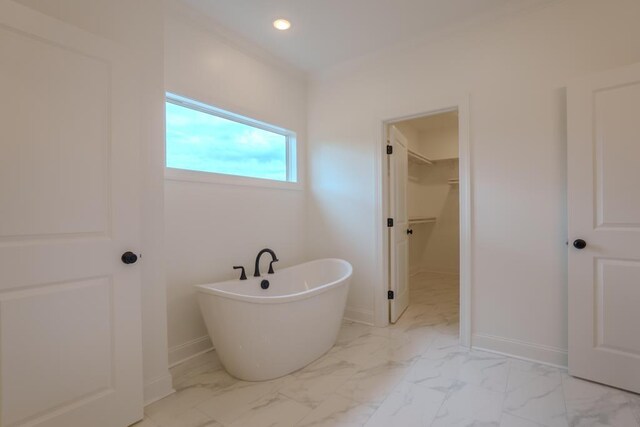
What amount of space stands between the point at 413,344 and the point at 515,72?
7.47 ft

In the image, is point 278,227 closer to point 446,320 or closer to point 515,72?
point 446,320

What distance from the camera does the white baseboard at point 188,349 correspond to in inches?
84.0

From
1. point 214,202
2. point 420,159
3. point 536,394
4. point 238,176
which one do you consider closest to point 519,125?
point 536,394

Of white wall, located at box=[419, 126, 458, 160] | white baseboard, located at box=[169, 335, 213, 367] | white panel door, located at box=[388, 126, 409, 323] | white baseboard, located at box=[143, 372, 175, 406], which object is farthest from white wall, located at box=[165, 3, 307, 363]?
white wall, located at box=[419, 126, 458, 160]

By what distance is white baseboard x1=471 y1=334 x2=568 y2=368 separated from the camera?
206 cm

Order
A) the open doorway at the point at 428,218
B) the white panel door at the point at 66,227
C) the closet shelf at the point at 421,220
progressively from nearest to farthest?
the white panel door at the point at 66,227 < the open doorway at the point at 428,218 < the closet shelf at the point at 421,220

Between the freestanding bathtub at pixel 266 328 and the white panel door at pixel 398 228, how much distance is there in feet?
3.12

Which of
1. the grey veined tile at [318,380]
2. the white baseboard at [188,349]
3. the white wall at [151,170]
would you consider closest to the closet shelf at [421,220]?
the grey veined tile at [318,380]

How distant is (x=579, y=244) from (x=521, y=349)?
0.89m

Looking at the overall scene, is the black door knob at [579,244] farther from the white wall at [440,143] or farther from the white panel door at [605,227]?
the white wall at [440,143]

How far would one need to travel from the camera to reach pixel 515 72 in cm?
218

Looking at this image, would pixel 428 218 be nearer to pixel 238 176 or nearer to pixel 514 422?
pixel 238 176

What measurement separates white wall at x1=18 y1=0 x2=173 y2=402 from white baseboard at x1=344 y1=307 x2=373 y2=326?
175 cm

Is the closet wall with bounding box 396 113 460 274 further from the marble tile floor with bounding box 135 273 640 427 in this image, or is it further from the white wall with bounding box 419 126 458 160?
the marble tile floor with bounding box 135 273 640 427
